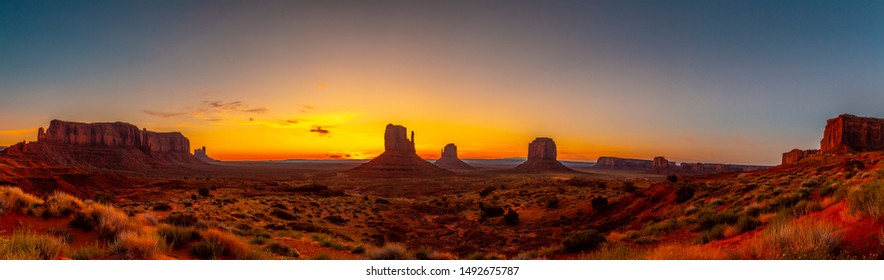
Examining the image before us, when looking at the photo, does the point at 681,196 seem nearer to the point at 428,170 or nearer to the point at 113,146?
the point at 428,170

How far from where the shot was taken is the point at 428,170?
12681 centimetres

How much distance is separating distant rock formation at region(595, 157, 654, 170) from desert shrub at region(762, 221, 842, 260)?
584ft

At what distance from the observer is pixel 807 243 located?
402cm

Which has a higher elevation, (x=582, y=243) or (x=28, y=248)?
(x=28, y=248)

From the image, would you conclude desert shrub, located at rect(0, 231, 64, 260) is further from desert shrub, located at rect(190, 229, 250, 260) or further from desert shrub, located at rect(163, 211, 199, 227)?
desert shrub, located at rect(163, 211, 199, 227)

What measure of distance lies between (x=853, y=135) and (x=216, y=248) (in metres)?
73.5

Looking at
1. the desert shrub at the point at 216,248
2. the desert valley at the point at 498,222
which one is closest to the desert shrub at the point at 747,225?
the desert valley at the point at 498,222

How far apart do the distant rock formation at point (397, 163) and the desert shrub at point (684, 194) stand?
96668 millimetres

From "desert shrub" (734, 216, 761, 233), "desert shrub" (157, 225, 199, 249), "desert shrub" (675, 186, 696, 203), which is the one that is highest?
"desert shrub" (734, 216, 761, 233)

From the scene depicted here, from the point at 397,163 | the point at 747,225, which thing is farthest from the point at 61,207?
the point at 397,163

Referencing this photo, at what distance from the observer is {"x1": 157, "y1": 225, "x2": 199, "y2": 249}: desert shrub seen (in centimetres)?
638

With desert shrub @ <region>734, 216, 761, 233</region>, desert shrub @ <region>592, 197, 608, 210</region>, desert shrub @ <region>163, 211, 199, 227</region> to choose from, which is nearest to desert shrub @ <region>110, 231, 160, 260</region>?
desert shrub @ <region>163, 211, 199, 227</region>

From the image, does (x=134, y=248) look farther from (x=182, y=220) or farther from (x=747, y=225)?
(x=747, y=225)
